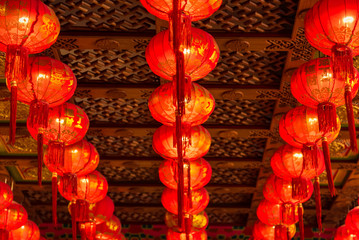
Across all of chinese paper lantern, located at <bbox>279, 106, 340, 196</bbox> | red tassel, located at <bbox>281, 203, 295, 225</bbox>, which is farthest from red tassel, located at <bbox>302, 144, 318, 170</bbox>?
red tassel, located at <bbox>281, 203, 295, 225</bbox>

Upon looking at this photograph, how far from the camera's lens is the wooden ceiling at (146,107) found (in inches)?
217

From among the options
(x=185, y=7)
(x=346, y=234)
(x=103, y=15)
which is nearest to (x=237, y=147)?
(x=346, y=234)

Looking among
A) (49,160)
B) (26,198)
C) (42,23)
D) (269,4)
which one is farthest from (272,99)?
(26,198)

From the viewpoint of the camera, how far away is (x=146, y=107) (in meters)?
7.09

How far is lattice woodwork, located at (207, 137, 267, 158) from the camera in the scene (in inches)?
311

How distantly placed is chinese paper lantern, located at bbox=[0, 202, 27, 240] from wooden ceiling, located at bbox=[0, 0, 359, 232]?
2.85 feet

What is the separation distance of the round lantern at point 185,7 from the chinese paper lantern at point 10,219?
3924mm

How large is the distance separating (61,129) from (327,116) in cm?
219

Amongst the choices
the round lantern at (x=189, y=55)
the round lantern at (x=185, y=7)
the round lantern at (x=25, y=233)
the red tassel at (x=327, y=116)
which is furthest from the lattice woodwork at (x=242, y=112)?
the round lantern at (x=185, y=7)

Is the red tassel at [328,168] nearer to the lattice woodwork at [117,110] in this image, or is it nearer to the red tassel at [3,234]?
the lattice woodwork at [117,110]

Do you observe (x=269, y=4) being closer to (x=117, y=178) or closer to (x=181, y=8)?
(x=181, y=8)

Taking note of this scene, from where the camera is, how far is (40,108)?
4.75 meters

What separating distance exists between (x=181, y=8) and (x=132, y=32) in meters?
1.54

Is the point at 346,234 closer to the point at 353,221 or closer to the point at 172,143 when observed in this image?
the point at 353,221
